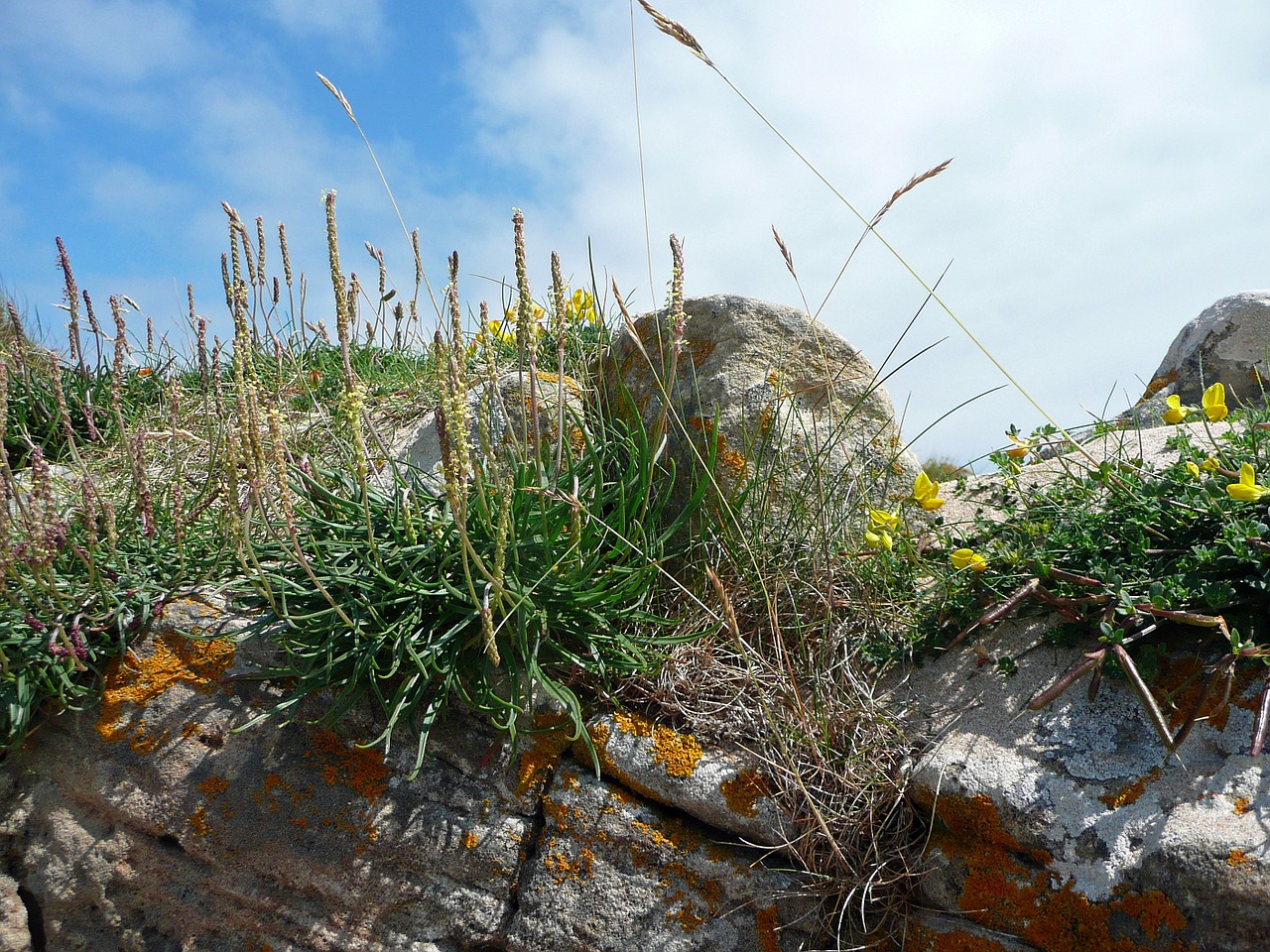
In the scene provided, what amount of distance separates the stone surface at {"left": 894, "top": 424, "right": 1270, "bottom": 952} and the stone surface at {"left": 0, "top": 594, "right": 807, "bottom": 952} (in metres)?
0.57

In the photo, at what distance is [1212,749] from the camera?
2.40m

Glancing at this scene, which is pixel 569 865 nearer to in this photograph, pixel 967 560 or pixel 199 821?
pixel 199 821

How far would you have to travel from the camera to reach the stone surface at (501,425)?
3.45 metres

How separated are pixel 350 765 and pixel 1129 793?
7.98 ft

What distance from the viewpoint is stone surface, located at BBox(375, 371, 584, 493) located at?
3.45 metres

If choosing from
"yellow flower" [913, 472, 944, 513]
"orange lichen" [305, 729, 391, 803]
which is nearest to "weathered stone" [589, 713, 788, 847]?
"orange lichen" [305, 729, 391, 803]

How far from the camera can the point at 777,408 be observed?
365 centimetres

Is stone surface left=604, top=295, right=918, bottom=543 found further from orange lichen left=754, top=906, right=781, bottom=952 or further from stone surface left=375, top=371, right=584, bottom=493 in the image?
orange lichen left=754, top=906, right=781, bottom=952

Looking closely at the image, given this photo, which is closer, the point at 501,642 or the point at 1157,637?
the point at 1157,637

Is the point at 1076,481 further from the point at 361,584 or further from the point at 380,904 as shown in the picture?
the point at 380,904

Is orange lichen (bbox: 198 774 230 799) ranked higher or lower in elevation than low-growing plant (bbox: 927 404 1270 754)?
lower

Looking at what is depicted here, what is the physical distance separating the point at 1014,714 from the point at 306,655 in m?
2.30

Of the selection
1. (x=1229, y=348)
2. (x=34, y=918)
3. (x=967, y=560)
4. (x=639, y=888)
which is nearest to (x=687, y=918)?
(x=639, y=888)

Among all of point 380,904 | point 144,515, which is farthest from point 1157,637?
point 144,515
